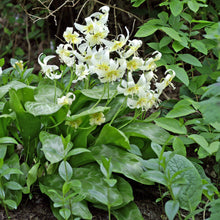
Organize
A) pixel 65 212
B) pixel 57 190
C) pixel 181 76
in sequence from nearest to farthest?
pixel 65 212, pixel 57 190, pixel 181 76

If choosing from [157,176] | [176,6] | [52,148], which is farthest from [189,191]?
[176,6]

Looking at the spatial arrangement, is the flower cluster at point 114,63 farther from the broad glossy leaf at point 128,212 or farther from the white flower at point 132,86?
the broad glossy leaf at point 128,212

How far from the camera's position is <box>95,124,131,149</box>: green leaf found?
1.72 metres

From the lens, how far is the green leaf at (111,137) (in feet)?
5.66

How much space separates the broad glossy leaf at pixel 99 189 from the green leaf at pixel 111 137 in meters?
0.14

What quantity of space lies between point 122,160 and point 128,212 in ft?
0.84

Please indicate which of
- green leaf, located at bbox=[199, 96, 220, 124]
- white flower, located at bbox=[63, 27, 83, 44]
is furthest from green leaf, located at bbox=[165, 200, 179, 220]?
white flower, located at bbox=[63, 27, 83, 44]

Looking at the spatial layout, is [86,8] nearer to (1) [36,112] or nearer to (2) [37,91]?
(2) [37,91]

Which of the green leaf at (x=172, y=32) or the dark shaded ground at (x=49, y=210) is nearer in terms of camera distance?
the dark shaded ground at (x=49, y=210)

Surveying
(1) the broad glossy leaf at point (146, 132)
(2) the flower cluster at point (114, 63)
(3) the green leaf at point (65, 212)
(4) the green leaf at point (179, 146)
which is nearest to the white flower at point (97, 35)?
(2) the flower cluster at point (114, 63)

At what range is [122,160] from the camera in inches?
68.7

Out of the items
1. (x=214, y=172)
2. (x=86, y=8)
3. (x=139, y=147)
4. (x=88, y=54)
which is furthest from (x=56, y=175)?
(x=86, y=8)

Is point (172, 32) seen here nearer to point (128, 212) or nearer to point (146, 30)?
point (146, 30)

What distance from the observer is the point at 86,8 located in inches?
119
